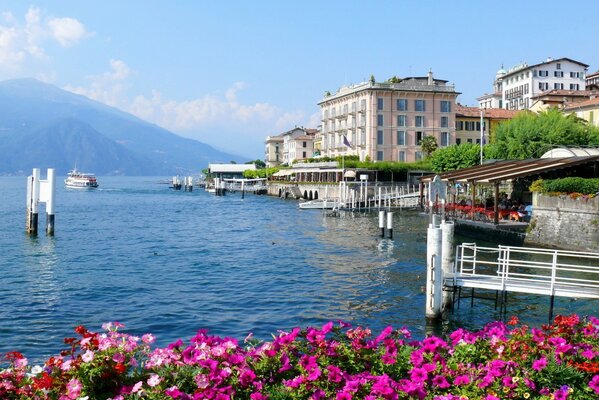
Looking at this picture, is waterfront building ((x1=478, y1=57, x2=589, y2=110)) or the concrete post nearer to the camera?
the concrete post

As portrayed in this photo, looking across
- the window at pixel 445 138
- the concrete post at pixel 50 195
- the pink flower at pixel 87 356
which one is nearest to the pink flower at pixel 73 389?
the pink flower at pixel 87 356

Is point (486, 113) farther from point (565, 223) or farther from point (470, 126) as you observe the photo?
point (565, 223)

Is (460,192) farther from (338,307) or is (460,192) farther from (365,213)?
(338,307)

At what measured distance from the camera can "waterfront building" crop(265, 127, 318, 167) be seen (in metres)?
162

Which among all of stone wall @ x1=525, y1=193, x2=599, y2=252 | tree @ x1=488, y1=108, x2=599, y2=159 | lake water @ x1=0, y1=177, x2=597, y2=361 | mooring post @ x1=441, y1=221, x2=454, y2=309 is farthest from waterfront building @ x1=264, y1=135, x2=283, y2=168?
mooring post @ x1=441, y1=221, x2=454, y2=309

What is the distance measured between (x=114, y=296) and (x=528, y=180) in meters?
41.2

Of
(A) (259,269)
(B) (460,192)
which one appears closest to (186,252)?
(A) (259,269)

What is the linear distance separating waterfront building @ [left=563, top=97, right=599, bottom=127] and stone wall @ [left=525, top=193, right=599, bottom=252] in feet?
152

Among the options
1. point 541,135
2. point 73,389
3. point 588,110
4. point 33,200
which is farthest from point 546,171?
point 588,110

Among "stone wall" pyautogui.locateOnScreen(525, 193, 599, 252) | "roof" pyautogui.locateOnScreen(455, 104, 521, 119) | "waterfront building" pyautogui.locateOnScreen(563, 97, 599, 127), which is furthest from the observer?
"roof" pyautogui.locateOnScreen(455, 104, 521, 119)

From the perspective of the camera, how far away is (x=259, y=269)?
107 feet

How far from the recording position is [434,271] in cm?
1855

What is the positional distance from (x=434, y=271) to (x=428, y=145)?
8510 cm

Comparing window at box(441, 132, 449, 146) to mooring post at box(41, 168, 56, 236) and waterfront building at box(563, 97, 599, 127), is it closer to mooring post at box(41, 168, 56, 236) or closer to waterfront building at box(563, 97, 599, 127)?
waterfront building at box(563, 97, 599, 127)
